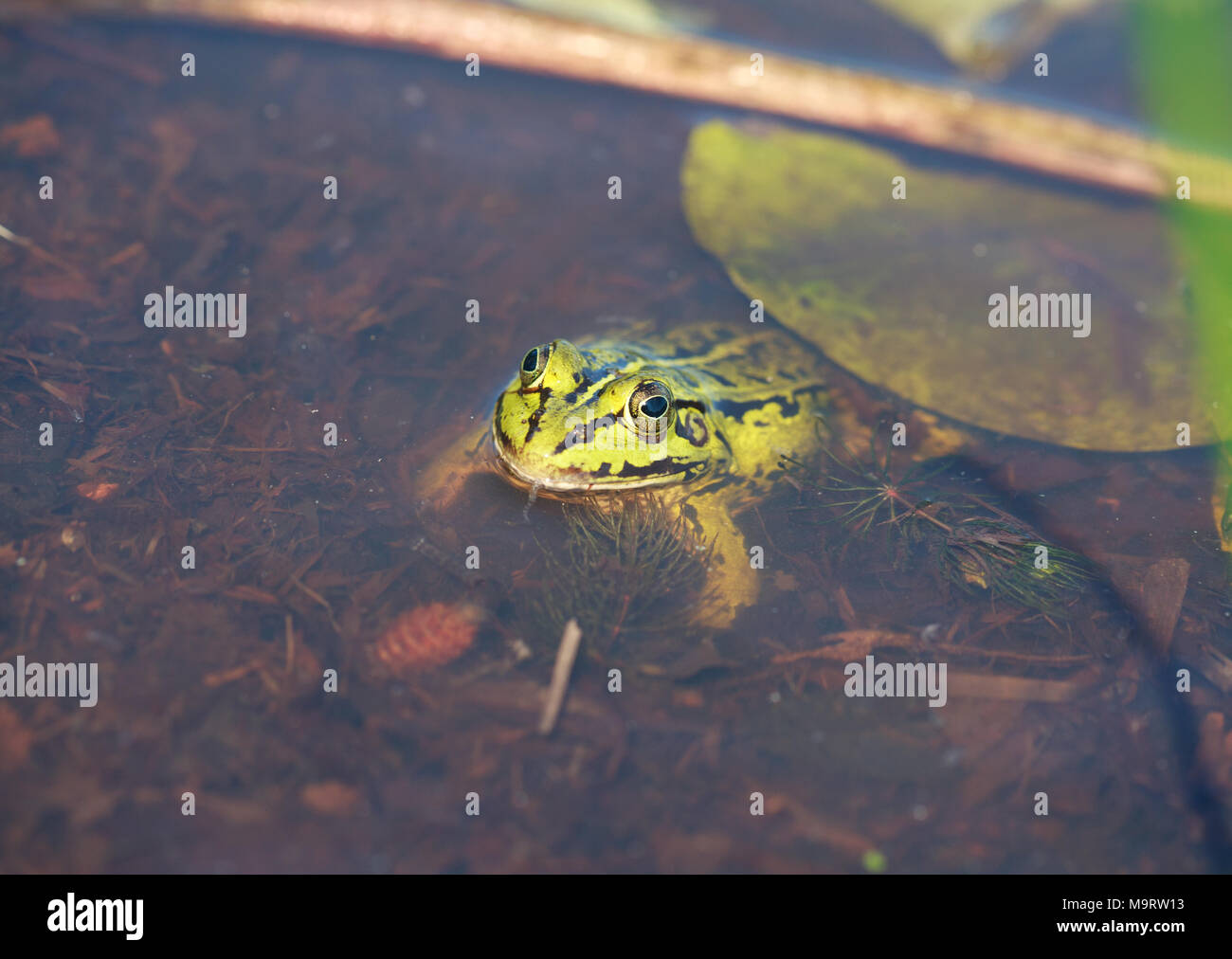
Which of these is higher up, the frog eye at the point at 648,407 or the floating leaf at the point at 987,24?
the floating leaf at the point at 987,24

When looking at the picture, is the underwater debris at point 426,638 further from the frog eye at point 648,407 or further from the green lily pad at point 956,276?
the green lily pad at point 956,276

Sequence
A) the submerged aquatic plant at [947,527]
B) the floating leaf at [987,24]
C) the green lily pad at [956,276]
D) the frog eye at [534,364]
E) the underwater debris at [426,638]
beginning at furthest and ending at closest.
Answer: the floating leaf at [987,24] < the green lily pad at [956,276] < the frog eye at [534,364] < the submerged aquatic plant at [947,527] < the underwater debris at [426,638]

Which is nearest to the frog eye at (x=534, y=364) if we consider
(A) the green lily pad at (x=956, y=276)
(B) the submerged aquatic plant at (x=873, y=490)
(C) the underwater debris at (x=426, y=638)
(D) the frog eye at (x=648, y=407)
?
(D) the frog eye at (x=648, y=407)

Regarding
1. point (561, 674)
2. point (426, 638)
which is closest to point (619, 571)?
point (561, 674)

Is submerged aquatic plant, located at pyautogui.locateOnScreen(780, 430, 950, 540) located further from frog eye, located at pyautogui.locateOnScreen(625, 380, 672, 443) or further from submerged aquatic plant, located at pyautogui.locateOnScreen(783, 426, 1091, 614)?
frog eye, located at pyautogui.locateOnScreen(625, 380, 672, 443)

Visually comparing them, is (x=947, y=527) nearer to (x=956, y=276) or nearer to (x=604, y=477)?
(x=604, y=477)

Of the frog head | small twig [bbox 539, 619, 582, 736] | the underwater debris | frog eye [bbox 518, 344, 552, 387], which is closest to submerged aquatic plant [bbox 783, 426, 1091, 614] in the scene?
the frog head
